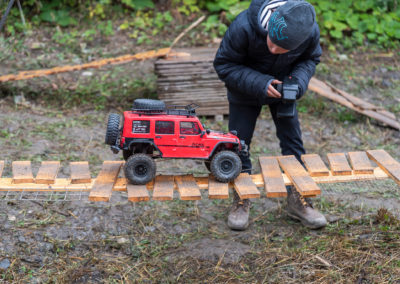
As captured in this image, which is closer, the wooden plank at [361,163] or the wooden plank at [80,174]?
the wooden plank at [80,174]

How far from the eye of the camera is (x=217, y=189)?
2959mm

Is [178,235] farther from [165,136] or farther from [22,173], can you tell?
[22,173]

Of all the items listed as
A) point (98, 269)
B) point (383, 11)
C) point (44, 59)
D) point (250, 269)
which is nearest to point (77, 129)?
point (44, 59)

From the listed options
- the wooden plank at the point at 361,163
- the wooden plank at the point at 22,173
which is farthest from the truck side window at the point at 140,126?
the wooden plank at the point at 361,163

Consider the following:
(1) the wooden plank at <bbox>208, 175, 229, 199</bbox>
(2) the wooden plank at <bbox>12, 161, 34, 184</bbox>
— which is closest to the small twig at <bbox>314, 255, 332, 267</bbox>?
(1) the wooden plank at <bbox>208, 175, 229, 199</bbox>

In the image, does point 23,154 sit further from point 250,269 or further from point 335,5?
point 335,5

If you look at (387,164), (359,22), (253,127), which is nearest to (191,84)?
(253,127)

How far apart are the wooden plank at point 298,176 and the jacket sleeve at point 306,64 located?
1.61 ft

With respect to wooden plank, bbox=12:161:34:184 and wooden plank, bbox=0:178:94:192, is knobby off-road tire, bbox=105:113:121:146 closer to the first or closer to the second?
wooden plank, bbox=0:178:94:192

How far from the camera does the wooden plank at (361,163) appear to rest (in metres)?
3.29

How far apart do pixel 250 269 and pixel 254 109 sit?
3.74ft

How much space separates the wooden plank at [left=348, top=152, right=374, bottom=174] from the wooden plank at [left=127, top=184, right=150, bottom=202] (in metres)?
1.44

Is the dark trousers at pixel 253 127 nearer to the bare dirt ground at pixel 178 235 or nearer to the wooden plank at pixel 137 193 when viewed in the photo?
the bare dirt ground at pixel 178 235

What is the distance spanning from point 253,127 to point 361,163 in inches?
31.8
